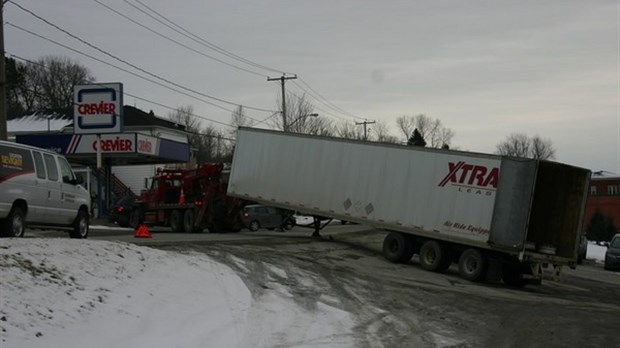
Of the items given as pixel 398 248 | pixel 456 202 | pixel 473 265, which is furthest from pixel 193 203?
pixel 473 265

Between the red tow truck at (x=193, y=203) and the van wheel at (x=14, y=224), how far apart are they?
13577mm

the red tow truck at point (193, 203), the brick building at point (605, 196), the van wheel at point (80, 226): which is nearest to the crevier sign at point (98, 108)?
the red tow truck at point (193, 203)

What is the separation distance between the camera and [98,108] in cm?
3588

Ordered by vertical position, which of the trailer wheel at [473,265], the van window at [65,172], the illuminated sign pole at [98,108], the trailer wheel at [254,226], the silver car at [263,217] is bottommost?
the trailer wheel at [254,226]

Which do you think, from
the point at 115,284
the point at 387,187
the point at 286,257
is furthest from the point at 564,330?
the point at 387,187

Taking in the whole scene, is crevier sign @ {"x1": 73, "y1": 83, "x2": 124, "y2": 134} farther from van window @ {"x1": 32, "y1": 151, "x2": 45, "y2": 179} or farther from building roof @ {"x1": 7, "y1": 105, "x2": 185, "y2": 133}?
building roof @ {"x1": 7, "y1": 105, "x2": 185, "y2": 133}

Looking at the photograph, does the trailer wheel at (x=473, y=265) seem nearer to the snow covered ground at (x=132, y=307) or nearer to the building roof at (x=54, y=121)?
the snow covered ground at (x=132, y=307)

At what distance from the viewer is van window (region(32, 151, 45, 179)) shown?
47.1 ft

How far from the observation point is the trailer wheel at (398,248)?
2039 centimetres

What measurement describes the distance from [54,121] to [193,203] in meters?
38.6

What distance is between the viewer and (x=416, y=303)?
491 inches

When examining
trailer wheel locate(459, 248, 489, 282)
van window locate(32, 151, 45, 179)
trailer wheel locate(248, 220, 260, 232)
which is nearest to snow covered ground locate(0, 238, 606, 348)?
van window locate(32, 151, 45, 179)

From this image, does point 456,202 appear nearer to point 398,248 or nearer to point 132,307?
point 398,248

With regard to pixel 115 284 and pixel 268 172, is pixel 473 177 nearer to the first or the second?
pixel 268 172
